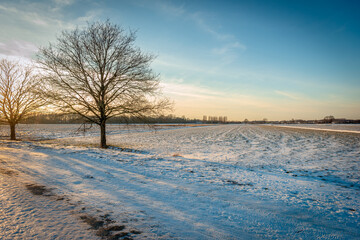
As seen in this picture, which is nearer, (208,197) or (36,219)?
(36,219)

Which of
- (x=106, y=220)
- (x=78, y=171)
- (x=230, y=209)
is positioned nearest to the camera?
(x=106, y=220)

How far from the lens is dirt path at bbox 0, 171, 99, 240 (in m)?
3.18

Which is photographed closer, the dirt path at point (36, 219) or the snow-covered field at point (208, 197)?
the dirt path at point (36, 219)

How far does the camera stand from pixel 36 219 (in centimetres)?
365

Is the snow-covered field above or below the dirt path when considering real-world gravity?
below

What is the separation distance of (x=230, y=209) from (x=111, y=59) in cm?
1392

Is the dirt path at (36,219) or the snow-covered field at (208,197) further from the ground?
the dirt path at (36,219)

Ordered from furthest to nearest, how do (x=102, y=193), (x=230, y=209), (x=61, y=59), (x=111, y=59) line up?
1. (x=111, y=59)
2. (x=61, y=59)
3. (x=102, y=193)
4. (x=230, y=209)

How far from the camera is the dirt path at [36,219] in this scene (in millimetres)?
3182

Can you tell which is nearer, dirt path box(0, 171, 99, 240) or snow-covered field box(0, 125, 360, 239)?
dirt path box(0, 171, 99, 240)

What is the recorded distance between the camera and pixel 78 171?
7.36 meters

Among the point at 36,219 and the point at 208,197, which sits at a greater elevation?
the point at 36,219

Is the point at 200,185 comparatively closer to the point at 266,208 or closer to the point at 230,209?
the point at 230,209

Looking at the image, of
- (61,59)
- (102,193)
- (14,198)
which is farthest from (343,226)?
(61,59)
